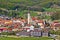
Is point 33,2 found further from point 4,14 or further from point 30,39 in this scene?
point 30,39

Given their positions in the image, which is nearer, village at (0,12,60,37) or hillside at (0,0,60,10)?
village at (0,12,60,37)

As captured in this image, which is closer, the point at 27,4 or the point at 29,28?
the point at 29,28

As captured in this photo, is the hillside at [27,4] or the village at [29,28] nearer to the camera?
the village at [29,28]

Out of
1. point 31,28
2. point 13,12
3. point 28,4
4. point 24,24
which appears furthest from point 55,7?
point 31,28

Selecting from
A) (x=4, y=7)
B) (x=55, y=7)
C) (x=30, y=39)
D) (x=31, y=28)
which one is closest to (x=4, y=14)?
(x=4, y=7)

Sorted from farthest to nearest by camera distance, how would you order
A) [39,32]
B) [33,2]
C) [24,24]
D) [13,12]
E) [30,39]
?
[33,2] → [13,12] → [24,24] → [39,32] → [30,39]

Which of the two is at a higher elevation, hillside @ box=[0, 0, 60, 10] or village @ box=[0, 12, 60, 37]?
hillside @ box=[0, 0, 60, 10]

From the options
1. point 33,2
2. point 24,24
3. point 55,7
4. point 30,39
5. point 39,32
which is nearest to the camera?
point 30,39

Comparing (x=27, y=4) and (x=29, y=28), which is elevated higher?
(x=27, y=4)

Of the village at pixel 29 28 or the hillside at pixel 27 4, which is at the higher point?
the hillside at pixel 27 4

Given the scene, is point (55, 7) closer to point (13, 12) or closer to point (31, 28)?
point (13, 12)

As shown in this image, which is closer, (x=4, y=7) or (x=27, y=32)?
(x=27, y=32)
